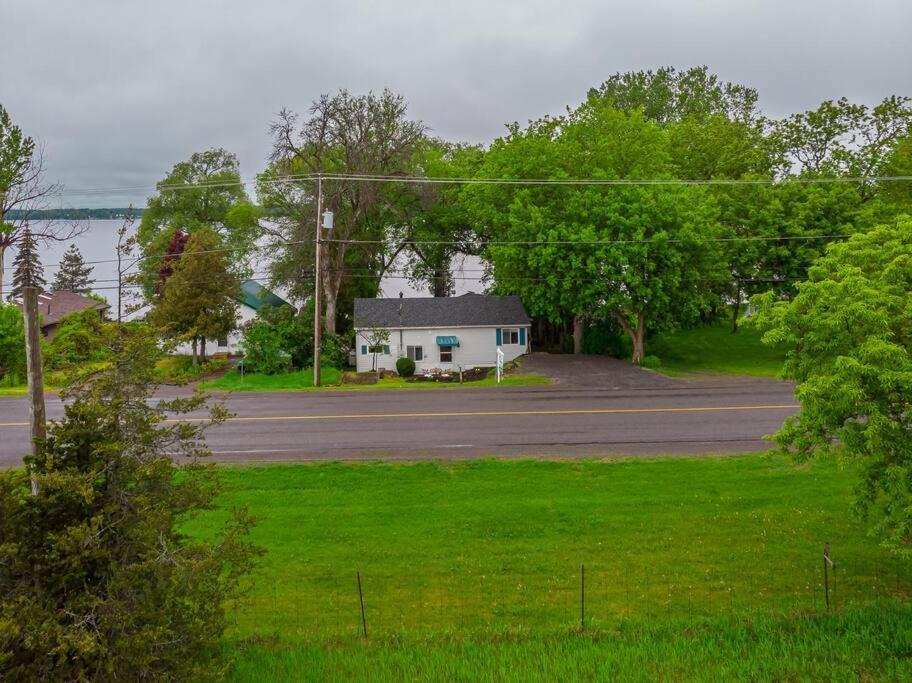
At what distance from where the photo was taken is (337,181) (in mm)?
36688

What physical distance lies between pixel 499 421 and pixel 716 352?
2187 cm

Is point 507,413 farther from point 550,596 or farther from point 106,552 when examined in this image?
point 106,552

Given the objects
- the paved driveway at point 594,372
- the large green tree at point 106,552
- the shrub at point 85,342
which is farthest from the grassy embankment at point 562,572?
the paved driveway at point 594,372

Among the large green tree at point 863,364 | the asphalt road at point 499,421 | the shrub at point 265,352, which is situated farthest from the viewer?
the shrub at point 265,352

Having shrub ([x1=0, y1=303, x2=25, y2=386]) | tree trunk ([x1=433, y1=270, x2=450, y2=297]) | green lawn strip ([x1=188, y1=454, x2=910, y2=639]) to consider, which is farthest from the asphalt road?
tree trunk ([x1=433, y1=270, x2=450, y2=297])

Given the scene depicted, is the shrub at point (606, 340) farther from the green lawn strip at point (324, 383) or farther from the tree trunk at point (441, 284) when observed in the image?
the tree trunk at point (441, 284)

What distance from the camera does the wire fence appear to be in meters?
10.2

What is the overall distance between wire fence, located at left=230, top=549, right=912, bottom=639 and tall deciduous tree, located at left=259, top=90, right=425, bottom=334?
2580 cm

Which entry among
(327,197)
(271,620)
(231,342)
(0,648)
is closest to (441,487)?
(271,620)

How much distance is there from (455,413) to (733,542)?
11.6 m

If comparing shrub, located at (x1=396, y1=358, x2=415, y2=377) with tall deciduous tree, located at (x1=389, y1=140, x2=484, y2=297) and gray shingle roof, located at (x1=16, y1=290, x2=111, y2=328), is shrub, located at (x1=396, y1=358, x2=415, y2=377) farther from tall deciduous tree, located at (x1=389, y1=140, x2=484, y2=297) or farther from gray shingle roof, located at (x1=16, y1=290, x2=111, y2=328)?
gray shingle roof, located at (x1=16, y1=290, x2=111, y2=328)

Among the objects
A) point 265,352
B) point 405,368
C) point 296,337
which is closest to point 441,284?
point 296,337

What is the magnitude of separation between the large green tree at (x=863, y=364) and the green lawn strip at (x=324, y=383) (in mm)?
18776

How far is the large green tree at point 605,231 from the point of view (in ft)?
101
